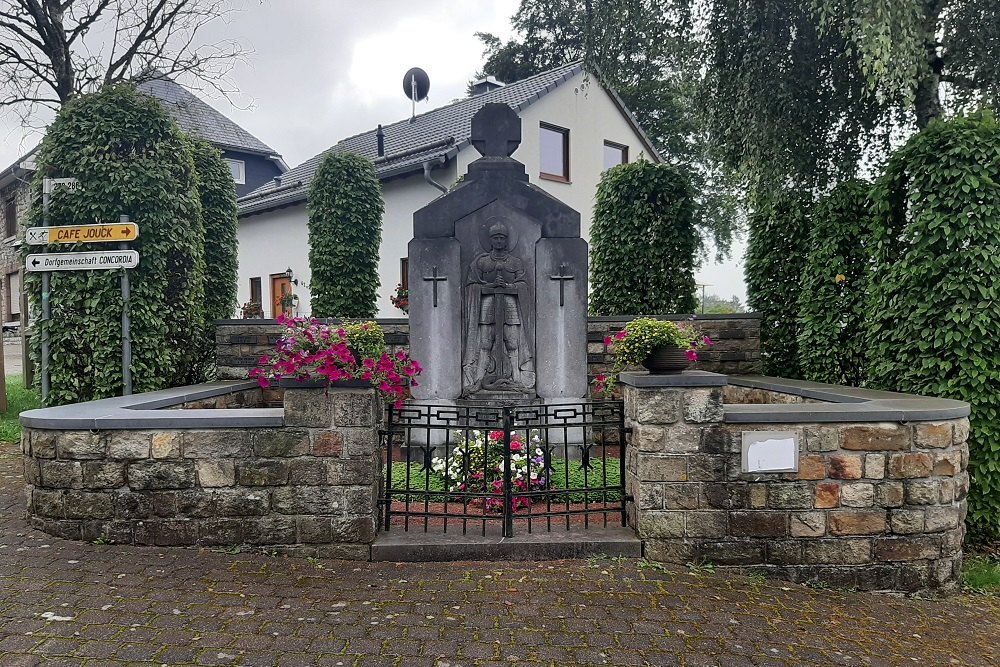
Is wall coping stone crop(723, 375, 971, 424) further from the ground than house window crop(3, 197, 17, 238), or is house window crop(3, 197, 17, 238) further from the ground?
house window crop(3, 197, 17, 238)

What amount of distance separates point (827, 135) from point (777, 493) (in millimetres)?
4715

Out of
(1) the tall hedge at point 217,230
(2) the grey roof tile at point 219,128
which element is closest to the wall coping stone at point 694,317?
(1) the tall hedge at point 217,230

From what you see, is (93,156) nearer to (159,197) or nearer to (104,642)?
(159,197)

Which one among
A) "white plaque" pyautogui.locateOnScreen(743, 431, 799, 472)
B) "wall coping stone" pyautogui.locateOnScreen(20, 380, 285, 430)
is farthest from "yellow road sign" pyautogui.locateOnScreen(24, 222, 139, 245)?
"white plaque" pyautogui.locateOnScreen(743, 431, 799, 472)

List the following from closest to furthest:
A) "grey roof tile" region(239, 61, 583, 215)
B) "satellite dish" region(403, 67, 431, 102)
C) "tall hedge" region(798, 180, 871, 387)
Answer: "tall hedge" region(798, 180, 871, 387)
"grey roof tile" region(239, 61, 583, 215)
"satellite dish" region(403, 67, 431, 102)

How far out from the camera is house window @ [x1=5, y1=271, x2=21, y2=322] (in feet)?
67.9

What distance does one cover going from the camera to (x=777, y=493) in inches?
160

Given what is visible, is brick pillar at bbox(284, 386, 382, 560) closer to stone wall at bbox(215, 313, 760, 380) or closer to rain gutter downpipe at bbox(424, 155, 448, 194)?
stone wall at bbox(215, 313, 760, 380)

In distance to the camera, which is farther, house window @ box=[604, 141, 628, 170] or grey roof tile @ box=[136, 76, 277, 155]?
grey roof tile @ box=[136, 76, 277, 155]

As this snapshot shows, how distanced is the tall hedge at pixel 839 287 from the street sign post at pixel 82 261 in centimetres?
648

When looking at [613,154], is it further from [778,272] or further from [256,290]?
[778,272]

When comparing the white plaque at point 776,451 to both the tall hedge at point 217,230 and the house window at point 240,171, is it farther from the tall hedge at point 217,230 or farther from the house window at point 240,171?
the house window at point 240,171

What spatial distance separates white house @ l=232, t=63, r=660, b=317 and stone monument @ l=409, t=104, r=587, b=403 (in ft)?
24.4

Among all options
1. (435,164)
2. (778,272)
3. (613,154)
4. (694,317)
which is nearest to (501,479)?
(694,317)
